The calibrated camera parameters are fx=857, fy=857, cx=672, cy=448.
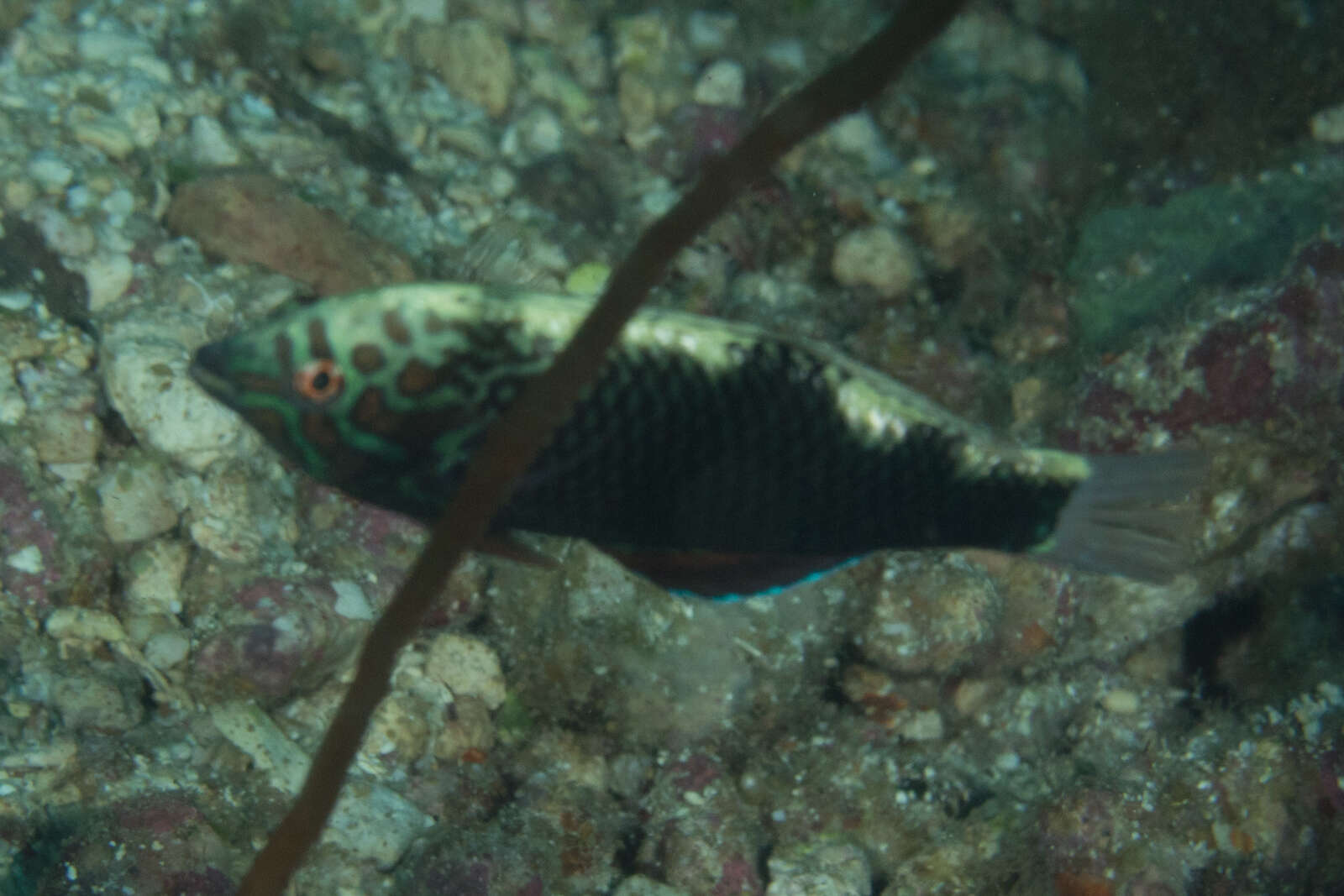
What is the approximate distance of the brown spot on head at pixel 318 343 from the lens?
1688 millimetres

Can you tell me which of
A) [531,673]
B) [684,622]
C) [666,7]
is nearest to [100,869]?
[531,673]

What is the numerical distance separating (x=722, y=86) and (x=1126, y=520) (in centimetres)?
508


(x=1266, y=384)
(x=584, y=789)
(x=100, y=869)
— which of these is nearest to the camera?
(x=100, y=869)

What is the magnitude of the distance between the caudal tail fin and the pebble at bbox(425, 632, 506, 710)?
2784 millimetres

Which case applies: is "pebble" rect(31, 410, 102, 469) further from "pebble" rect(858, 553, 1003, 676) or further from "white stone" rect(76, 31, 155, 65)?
"pebble" rect(858, 553, 1003, 676)

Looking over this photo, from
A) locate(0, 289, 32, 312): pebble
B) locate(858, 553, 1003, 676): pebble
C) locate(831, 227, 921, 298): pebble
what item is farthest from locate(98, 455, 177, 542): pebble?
locate(831, 227, 921, 298): pebble

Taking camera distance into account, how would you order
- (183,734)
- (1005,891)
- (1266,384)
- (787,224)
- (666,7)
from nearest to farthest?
(183,734), (1005,891), (1266,384), (787,224), (666,7)

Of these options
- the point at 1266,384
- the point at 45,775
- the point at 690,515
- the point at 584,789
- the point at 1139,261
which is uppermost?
the point at 1139,261

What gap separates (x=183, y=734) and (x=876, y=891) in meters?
3.08

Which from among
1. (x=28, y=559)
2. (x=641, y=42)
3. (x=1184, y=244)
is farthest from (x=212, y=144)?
(x=1184, y=244)

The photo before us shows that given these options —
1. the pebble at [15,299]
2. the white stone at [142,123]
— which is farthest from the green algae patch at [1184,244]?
the pebble at [15,299]

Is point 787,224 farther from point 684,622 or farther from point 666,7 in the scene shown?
point 684,622

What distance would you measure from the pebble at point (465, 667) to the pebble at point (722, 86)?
4.30 meters

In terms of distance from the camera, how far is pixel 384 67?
5.99 meters
